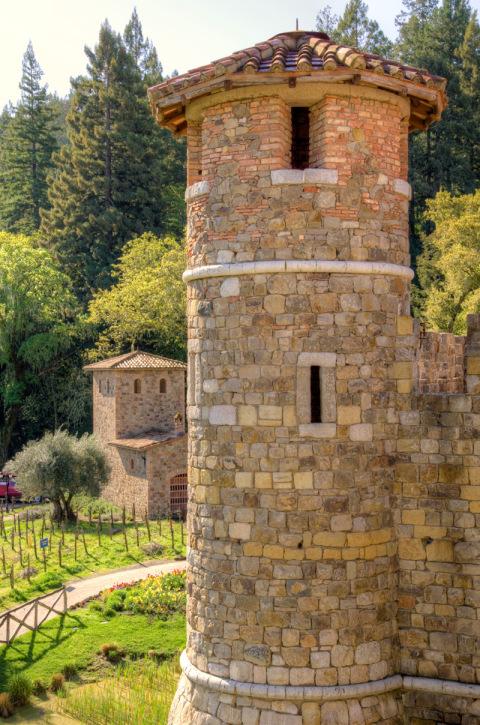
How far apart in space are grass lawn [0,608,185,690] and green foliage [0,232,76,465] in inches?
939

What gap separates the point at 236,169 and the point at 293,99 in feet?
3.37

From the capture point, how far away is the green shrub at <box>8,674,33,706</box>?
1486 cm

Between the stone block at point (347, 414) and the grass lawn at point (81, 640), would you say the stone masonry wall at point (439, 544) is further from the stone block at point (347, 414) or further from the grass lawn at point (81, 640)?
the grass lawn at point (81, 640)

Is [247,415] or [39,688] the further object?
[39,688]

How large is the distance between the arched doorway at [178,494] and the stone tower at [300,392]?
20668mm

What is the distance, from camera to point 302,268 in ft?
29.6

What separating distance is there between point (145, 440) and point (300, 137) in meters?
22.1

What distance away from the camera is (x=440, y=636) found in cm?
927

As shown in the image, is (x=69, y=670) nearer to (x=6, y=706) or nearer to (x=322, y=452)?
(x=6, y=706)

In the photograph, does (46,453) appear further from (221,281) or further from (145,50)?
(145,50)

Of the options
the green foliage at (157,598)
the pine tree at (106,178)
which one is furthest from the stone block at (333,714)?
the pine tree at (106,178)

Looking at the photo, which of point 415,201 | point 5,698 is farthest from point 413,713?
point 415,201

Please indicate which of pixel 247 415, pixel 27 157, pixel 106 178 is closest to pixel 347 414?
pixel 247 415

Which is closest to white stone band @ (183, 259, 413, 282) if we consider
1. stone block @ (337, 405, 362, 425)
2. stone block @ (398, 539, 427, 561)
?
stone block @ (337, 405, 362, 425)
